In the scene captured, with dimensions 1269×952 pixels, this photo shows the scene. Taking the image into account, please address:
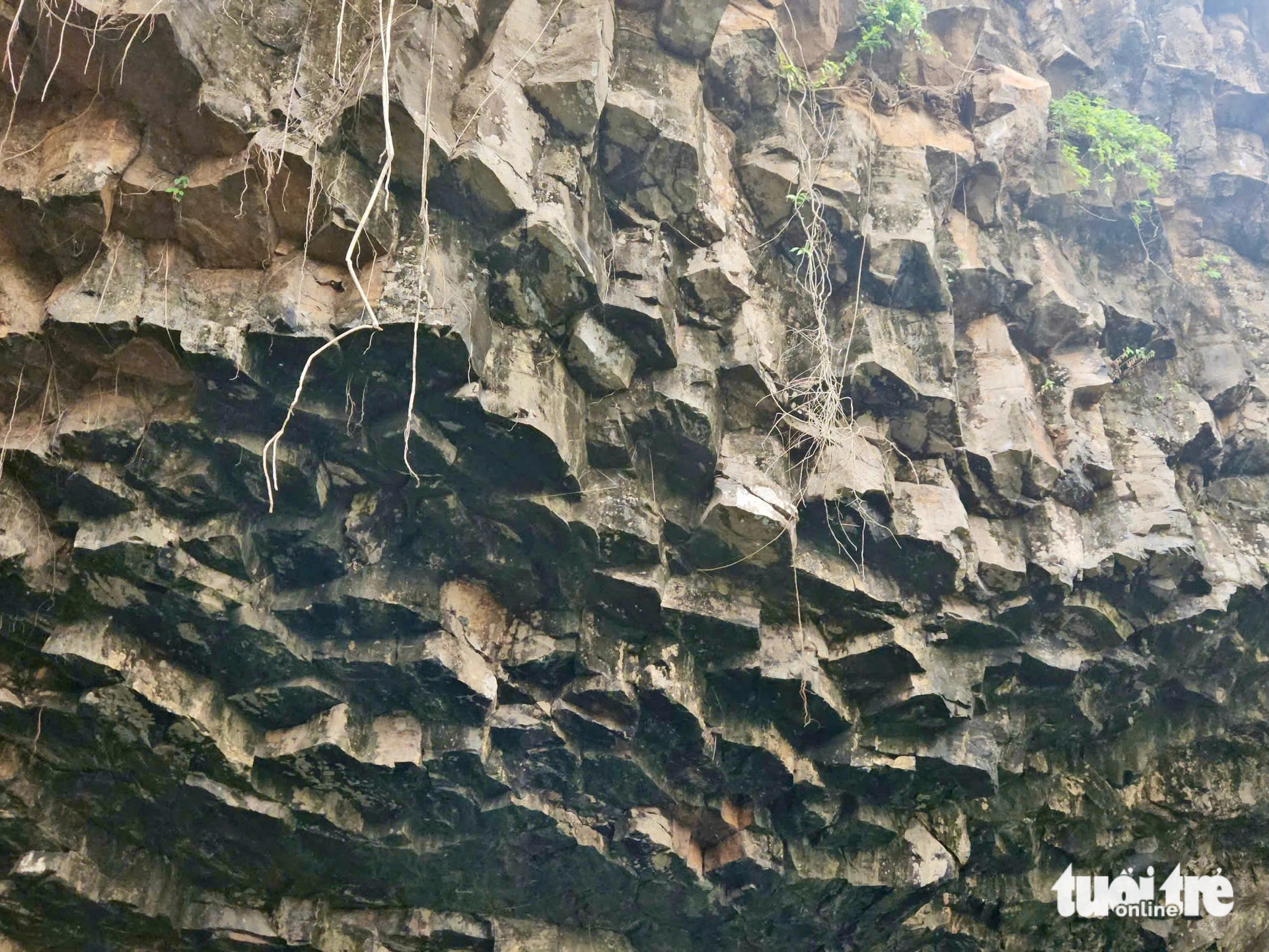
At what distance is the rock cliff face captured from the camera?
4422mm

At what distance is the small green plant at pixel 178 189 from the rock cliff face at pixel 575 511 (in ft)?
0.05

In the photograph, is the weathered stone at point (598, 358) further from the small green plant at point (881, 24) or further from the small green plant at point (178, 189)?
the small green plant at point (881, 24)

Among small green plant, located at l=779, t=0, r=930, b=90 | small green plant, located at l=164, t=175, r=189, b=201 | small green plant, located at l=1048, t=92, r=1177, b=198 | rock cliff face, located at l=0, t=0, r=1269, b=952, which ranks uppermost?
small green plant, located at l=779, t=0, r=930, b=90

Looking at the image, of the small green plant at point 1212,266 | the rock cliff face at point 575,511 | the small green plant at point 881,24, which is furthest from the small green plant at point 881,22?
the small green plant at point 1212,266

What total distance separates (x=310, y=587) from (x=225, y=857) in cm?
153

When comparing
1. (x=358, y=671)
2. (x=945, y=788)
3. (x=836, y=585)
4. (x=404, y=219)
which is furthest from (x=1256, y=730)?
(x=404, y=219)

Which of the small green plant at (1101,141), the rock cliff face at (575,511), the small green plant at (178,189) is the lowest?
the rock cliff face at (575,511)

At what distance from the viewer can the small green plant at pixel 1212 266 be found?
8.41 meters

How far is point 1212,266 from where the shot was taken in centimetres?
846

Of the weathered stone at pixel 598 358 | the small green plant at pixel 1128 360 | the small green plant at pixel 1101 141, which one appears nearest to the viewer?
the weathered stone at pixel 598 358

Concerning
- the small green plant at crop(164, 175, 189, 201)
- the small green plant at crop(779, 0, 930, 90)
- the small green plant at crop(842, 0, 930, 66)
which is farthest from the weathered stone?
the small green plant at crop(842, 0, 930, 66)

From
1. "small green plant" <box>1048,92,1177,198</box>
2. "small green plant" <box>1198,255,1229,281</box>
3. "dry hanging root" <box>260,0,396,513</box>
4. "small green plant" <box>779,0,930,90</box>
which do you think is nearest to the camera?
"dry hanging root" <box>260,0,396,513</box>

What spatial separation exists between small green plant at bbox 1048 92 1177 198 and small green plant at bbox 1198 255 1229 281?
81 cm

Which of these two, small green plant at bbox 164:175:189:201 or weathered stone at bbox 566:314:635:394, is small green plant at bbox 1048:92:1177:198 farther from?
small green plant at bbox 164:175:189:201
